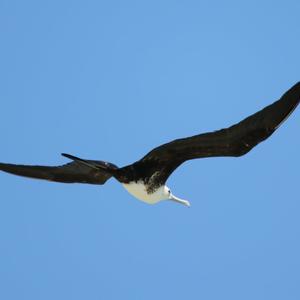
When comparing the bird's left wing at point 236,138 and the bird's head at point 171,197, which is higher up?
the bird's head at point 171,197

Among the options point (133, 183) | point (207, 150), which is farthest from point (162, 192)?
point (207, 150)

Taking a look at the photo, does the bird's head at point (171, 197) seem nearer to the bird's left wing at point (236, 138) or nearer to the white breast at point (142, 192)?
the white breast at point (142, 192)

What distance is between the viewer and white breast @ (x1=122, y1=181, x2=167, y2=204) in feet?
41.8

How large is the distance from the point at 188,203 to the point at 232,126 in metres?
2.76

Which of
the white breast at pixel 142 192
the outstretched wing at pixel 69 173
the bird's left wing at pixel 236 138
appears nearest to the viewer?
the bird's left wing at pixel 236 138

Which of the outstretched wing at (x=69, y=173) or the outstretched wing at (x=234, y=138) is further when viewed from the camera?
the outstretched wing at (x=69, y=173)

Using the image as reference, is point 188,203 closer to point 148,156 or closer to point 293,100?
point 148,156

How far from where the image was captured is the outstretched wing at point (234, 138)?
1095 centimetres

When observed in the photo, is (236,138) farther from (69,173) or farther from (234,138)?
(69,173)

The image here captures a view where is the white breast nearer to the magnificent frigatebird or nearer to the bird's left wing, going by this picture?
the magnificent frigatebird

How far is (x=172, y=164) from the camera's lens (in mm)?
12336

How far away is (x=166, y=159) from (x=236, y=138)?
1.19 metres

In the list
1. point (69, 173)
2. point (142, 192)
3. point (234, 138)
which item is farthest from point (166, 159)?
point (69, 173)

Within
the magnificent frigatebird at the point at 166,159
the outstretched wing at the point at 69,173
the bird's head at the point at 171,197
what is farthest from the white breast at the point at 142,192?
the outstretched wing at the point at 69,173
